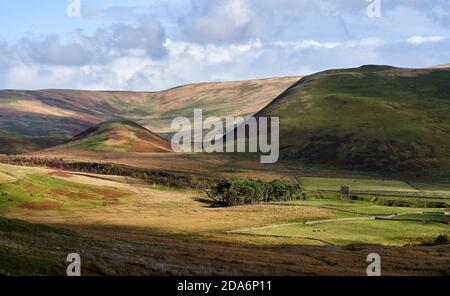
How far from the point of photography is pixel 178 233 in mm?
102062

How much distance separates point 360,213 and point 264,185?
45.4m

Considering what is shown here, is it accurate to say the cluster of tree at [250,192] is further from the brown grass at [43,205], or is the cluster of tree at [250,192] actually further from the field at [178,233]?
the brown grass at [43,205]

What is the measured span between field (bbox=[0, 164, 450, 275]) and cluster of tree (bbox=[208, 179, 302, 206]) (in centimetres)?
641

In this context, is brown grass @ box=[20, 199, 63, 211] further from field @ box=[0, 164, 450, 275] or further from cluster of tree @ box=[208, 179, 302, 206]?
cluster of tree @ box=[208, 179, 302, 206]

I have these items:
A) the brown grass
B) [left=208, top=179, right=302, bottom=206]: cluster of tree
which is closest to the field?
the brown grass

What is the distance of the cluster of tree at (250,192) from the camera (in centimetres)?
16675

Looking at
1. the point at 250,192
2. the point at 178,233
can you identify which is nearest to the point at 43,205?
the point at 178,233

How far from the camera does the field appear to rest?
5075 centimetres

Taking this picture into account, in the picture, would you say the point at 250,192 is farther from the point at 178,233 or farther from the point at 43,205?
the point at 178,233

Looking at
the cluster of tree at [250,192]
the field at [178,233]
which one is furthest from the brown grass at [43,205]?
the cluster of tree at [250,192]

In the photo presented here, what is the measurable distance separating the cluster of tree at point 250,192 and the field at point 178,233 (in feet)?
21.0

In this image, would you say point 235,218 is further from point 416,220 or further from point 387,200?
point 387,200

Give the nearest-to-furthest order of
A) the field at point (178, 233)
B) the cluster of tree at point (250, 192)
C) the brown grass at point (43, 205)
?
the field at point (178, 233) → the brown grass at point (43, 205) → the cluster of tree at point (250, 192)

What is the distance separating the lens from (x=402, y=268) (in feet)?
205
